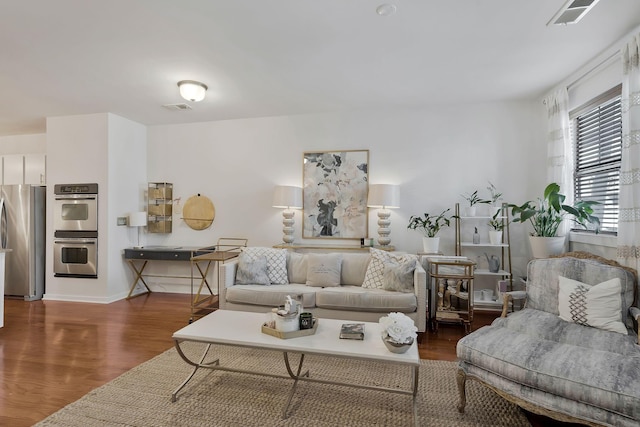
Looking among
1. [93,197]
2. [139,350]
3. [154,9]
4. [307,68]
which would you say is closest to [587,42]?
[307,68]

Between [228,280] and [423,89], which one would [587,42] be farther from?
[228,280]

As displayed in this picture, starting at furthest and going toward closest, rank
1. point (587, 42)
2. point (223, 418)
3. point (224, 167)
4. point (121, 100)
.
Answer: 1. point (224, 167)
2. point (121, 100)
3. point (587, 42)
4. point (223, 418)

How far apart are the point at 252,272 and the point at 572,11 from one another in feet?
11.9

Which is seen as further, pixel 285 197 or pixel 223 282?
pixel 285 197

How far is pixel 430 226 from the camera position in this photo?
4.32m

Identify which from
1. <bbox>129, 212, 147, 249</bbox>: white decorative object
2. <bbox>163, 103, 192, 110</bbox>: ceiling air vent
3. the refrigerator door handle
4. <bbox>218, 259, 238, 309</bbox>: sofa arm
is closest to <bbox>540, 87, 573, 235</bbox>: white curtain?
<bbox>218, 259, 238, 309</bbox>: sofa arm

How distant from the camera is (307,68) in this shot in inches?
130

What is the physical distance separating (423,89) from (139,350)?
4043mm

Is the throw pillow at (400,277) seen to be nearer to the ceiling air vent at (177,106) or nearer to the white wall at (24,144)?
the ceiling air vent at (177,106)

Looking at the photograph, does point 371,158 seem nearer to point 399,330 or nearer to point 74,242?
point 399,330

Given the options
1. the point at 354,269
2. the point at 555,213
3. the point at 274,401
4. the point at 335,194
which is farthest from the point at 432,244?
the point at 274,401

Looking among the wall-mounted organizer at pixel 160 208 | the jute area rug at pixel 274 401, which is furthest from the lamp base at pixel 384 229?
the wall-mounted organizer at pixel 160 208

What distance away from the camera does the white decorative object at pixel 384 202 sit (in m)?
Answer: 4.23

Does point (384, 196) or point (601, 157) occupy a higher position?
point (601, 157)
